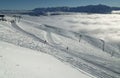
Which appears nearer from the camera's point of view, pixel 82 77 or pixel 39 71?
pixel 39 71

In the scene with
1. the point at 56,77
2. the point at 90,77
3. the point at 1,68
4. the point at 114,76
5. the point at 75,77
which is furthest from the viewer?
the point at 114,76

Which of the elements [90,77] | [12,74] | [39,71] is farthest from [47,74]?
[90,77]

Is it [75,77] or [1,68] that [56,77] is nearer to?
[75,77]

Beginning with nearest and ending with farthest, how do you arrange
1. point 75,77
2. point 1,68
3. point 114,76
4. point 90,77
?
point 1,68, point 75,77, point 90,77, point 114,76

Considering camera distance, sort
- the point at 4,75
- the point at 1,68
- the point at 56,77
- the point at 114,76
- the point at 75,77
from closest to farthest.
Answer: the point at 4,75 → the point at 1,68 → the point at 56,77 → the point at 75,77 → the point at 114,76

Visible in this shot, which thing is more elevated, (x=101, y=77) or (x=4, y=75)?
(x=4, y=75)

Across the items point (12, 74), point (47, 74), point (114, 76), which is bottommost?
point (114, 76)

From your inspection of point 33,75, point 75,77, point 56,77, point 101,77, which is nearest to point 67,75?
point 75,77

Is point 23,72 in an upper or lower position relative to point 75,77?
upper

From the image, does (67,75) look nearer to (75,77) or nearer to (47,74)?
(75,77)
